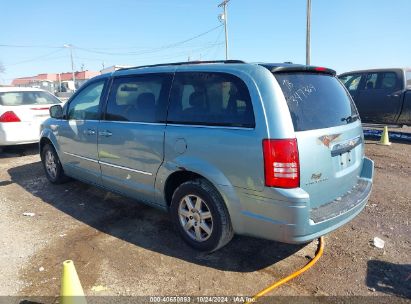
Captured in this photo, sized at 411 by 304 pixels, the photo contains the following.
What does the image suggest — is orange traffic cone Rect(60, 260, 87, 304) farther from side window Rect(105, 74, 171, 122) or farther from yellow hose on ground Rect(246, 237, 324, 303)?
side window Rect(105, 74, 171, 122)

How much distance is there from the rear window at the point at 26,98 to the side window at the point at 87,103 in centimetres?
377

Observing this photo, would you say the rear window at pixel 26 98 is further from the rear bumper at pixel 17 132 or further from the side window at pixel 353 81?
the side window at pixel 353 81

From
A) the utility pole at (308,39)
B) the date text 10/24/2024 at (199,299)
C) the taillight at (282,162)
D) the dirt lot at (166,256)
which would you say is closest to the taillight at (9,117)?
the dirt lot at (166,256)

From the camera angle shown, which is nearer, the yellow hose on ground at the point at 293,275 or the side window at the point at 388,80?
the yellow hose on ground at the point at 293,275

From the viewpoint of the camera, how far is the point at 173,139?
341cm

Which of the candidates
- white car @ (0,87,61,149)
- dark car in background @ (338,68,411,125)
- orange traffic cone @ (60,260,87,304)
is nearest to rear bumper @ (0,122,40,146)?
white car @ (0,87,61,149)

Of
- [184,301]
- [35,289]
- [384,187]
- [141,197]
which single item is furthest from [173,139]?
[384,187]

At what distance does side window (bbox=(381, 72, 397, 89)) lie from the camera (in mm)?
9156

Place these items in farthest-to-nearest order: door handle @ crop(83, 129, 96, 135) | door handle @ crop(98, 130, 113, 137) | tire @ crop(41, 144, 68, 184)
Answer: tire @ crop(41, 144, 68, 184), door handle @ crop(83, 129, 96, 135), door handle @ crop(98, 130, 113, 137)

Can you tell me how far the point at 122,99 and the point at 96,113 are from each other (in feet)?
1.73

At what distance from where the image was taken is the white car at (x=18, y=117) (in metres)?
7.58

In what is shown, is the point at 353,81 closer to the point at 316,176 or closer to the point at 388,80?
the point at 388,80

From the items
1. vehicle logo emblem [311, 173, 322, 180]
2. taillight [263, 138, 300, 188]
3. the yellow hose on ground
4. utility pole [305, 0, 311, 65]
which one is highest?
utility pole [305, 0, 311, 65]

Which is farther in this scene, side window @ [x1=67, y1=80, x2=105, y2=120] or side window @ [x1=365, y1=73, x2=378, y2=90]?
side window @ [x1=365, y1=73, x2=378, y2=90]
